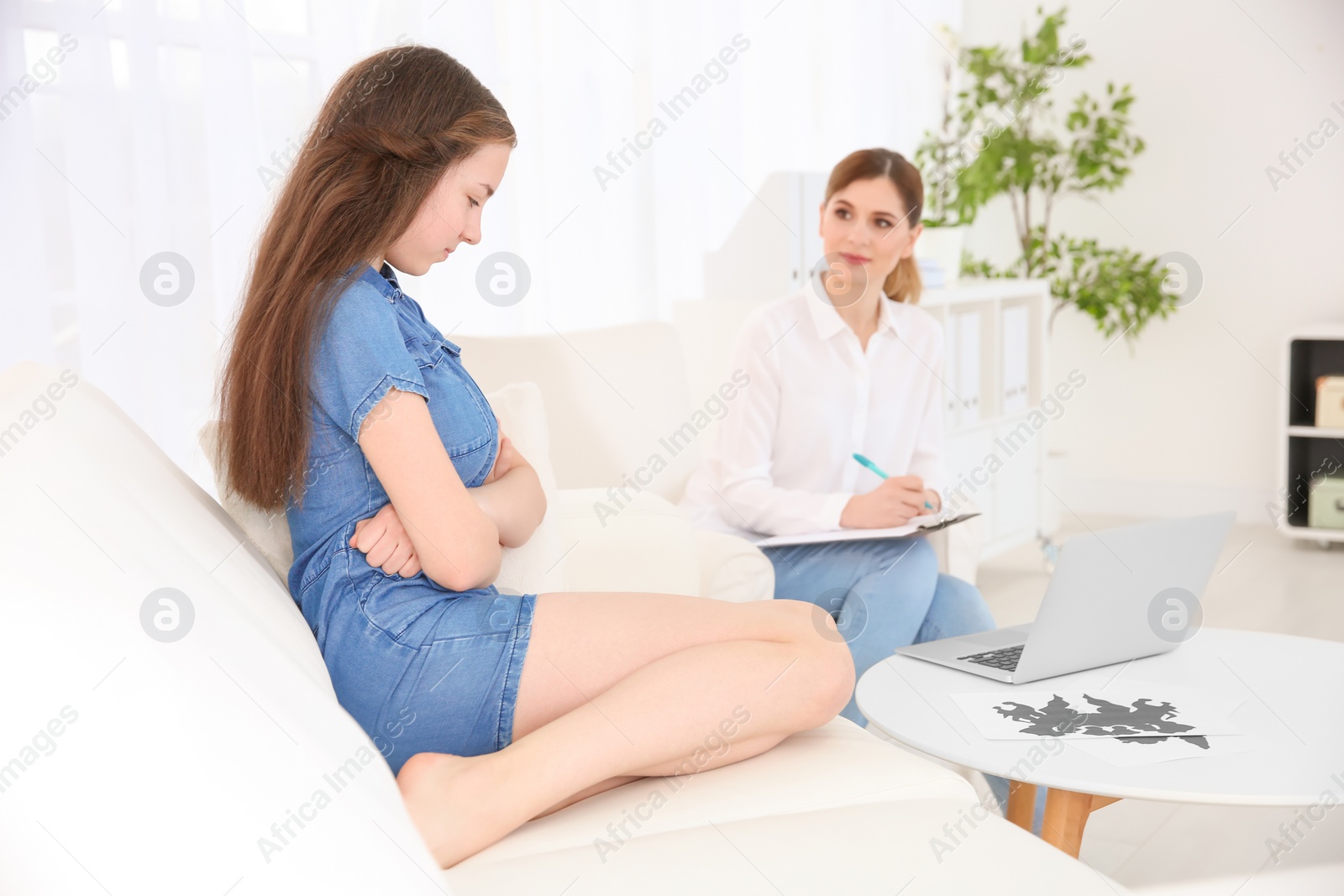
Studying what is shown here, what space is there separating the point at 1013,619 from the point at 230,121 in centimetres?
236

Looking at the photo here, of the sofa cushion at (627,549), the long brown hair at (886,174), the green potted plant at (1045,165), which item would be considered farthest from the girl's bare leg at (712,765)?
the green potted plant at (1045,165)

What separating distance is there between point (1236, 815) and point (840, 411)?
1011 mm

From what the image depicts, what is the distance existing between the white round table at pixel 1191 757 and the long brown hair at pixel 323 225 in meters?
0.74

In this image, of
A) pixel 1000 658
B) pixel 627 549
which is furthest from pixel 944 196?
pixel 1000 658

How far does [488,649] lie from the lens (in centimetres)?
118

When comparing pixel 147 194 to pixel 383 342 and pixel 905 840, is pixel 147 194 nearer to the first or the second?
pixel 383 342

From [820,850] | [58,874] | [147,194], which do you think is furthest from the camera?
[147,194]

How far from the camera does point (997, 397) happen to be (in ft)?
12.1

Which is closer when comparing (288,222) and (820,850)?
(820,850)

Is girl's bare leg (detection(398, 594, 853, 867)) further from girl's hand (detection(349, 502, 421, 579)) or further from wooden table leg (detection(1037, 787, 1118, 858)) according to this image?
wooden table leg (detection(1037, 787, 1118, 858))

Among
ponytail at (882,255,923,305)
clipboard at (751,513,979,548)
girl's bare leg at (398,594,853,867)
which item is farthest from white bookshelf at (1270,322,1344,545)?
girl's bare leg at (398,594,853,867)

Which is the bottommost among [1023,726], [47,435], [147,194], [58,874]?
[1023,726]

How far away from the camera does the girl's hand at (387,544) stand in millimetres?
1199

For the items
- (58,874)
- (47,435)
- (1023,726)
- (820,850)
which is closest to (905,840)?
(820,850)
